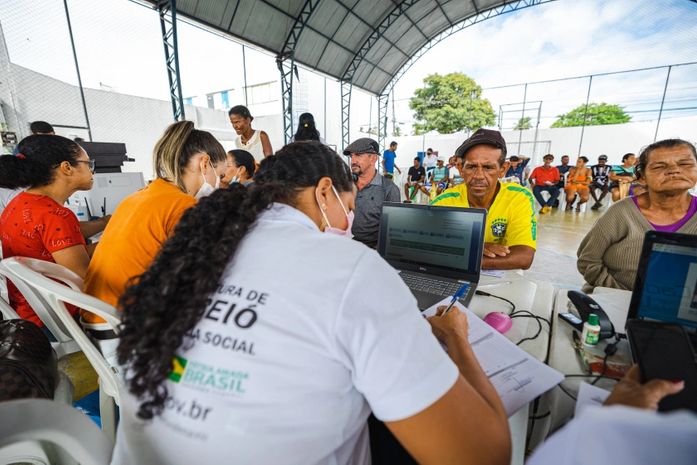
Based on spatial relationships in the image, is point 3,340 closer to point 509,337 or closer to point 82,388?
point 82,388

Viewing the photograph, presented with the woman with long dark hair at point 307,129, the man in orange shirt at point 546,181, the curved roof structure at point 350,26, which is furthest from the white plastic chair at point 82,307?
the man in orange shirt at point 546,181

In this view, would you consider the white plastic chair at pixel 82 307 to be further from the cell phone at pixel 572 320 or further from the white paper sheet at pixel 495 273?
the white paper sheet at pixel 495 273

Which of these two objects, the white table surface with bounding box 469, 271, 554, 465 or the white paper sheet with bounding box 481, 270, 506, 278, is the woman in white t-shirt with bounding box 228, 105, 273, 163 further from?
the white table surface with bounding box 469, 271, 554, 465

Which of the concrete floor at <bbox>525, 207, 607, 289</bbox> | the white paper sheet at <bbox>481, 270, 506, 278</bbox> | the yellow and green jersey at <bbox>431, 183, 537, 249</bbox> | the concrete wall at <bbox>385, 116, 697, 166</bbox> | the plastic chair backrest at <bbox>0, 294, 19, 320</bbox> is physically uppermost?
the concrete wall at <bbox>385, 116, 697, 166</bbox>

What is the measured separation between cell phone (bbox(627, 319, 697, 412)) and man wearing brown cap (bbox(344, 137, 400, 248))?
191cm

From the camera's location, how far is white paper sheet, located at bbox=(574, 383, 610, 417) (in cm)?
73

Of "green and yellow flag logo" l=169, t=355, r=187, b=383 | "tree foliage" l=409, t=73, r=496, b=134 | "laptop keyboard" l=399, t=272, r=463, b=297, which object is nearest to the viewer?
"green and yellow flag logo" l=169, t=355, r=187, b=383

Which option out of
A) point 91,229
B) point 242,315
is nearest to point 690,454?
point 242,315

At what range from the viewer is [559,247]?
4.67 meters

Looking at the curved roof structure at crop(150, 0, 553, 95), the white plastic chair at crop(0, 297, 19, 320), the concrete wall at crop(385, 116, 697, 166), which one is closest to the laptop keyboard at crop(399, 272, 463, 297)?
the white plastic chair at crop(0, 297, 19, 320)

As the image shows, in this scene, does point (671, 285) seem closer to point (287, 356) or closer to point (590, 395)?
point (590, 395)

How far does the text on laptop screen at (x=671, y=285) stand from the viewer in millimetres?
889

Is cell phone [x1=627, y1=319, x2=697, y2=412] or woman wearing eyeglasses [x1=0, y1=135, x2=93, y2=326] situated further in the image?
woman wearing eyeglasses [x1=0, y1=135, x2=93, y2=326]

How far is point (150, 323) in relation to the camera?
601 mm
